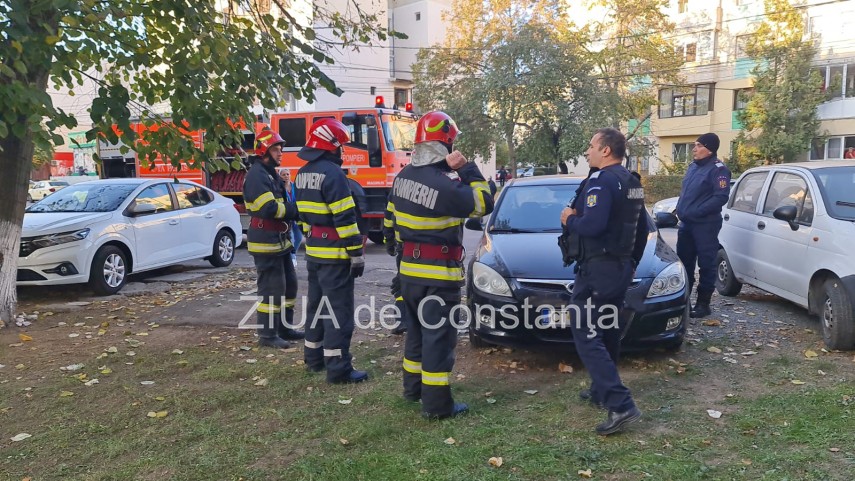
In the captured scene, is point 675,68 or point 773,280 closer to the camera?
point 773,280

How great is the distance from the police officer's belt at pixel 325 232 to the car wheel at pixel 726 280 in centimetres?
469

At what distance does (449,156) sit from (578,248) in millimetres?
929

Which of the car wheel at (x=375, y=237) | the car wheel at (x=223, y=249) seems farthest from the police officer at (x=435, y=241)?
the car wheel at (x=375, y=237)

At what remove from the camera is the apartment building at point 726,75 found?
92.1ft

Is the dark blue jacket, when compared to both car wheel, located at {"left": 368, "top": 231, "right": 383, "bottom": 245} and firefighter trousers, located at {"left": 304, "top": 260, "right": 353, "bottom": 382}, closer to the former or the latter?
firefighter trousers, located at {"left": 304, "top": 260, "right": 353, "bottom": 382}

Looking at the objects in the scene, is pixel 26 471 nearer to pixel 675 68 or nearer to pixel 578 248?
pixel 578 248

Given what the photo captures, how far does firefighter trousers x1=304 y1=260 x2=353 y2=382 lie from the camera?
450 cm

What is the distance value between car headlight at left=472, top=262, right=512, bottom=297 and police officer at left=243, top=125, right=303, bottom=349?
166cm

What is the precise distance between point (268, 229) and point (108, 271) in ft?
12.2

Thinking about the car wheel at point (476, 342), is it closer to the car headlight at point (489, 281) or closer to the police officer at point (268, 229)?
the car headlight at point (489, 281)

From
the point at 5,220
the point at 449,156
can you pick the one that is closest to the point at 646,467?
the point at 449,156

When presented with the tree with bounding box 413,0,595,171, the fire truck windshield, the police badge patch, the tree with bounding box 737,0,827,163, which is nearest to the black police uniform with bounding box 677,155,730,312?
the police badge patch

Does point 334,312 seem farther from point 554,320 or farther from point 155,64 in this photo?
point 155,64

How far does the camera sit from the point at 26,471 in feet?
10.9
